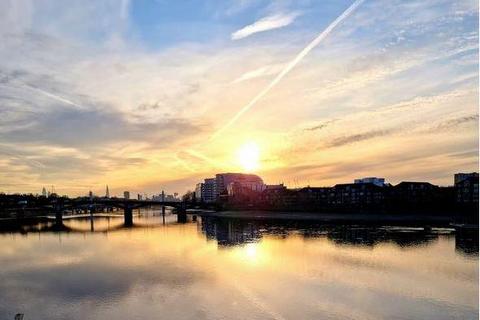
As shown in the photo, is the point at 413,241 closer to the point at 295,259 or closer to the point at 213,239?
the point at 295,259

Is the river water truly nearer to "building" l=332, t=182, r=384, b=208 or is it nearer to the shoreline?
the shoreline

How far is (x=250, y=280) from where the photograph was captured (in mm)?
27703

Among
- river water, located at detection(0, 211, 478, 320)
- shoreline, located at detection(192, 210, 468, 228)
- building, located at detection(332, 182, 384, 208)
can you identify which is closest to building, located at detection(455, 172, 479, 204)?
shoreline, located at detection(192, 210, 468, 228)

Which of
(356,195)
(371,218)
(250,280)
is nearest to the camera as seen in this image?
(250,280)

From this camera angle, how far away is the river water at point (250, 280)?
20516mm

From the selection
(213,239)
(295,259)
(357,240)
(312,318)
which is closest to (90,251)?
(213,239)

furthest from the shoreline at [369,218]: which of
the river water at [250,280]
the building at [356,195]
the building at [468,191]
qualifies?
the river water at [250,280]

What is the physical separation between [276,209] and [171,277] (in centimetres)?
8630

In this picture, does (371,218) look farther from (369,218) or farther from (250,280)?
(250,280)

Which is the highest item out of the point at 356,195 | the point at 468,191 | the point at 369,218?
the point at 468,191

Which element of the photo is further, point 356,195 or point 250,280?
point 356,195

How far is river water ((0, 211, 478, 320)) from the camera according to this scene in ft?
67.3

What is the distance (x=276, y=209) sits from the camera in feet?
374

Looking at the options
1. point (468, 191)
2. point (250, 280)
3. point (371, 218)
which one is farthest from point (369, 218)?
point (250, 280)
